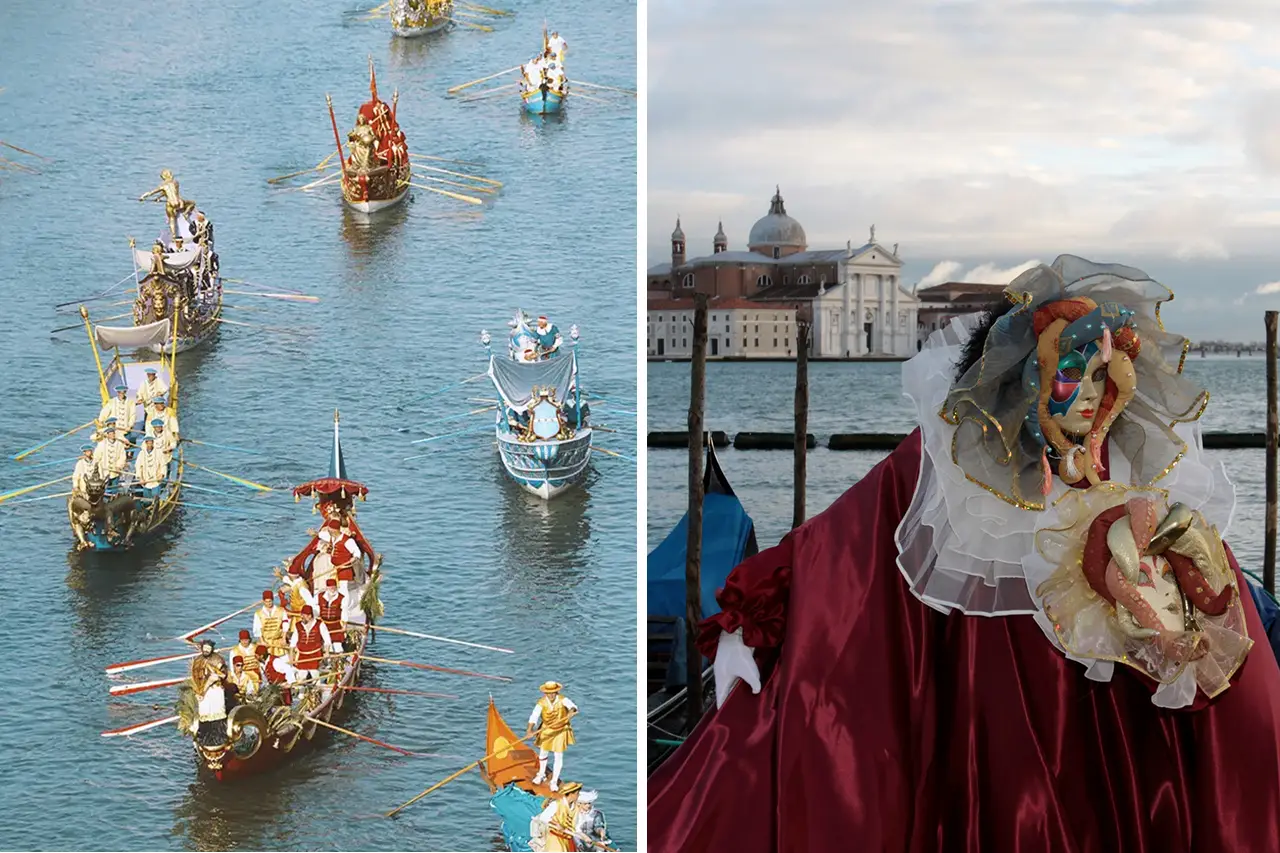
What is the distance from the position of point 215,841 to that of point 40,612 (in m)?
0.64

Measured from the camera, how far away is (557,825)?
3.33 meters

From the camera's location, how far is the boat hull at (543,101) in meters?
3.46

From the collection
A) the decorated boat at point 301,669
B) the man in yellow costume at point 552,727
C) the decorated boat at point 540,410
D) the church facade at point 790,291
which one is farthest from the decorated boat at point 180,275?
the church facade at point 790,291

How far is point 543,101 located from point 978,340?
1.60 meters

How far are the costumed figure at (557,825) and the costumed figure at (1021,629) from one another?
117cm

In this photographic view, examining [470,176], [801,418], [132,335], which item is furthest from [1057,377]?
[801,418]

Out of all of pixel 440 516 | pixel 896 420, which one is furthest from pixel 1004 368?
pixel 896 420

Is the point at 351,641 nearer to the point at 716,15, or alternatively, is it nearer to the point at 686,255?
the point at 686,255

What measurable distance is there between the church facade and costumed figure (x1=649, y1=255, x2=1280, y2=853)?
8880 millimetres

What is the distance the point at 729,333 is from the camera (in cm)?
1905

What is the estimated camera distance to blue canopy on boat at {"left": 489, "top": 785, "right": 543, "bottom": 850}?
10.9 feet

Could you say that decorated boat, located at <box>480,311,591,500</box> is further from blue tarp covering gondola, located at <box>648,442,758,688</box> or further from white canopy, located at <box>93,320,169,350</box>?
blue tarp covering gondola, located at <box>648,442,758,688</box>

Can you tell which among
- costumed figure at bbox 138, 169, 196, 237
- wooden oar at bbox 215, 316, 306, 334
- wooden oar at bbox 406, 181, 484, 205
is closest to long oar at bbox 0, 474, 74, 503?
wooden oar at bbox 215, 316, 306, 334

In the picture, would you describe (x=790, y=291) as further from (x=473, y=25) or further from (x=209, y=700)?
(x=209, y=700)
